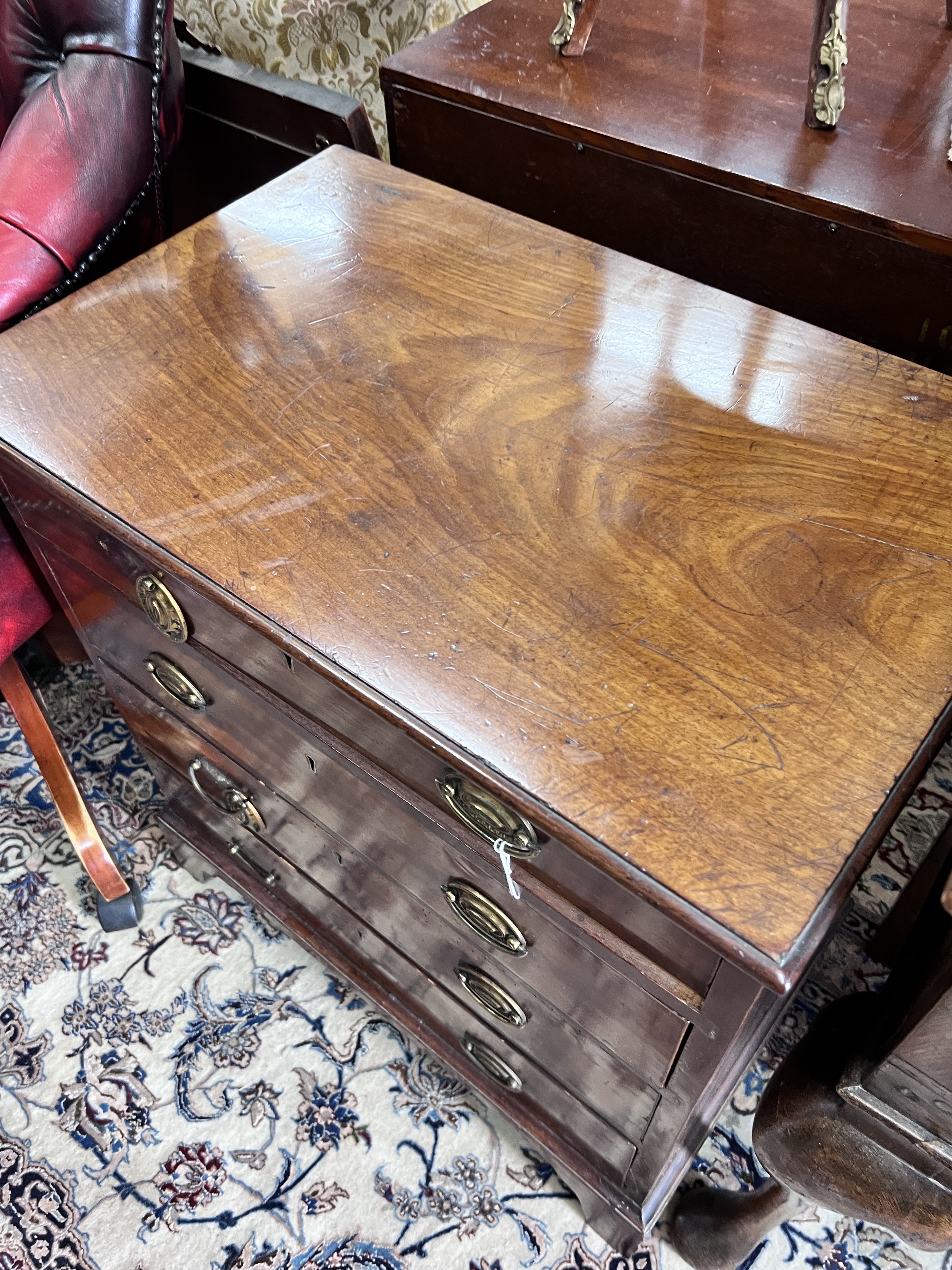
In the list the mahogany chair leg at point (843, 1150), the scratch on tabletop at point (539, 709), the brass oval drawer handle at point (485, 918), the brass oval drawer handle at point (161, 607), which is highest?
the scratch on tabletop at point (539, 709)

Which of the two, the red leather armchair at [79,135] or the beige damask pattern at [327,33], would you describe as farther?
the beige damask pattern at [327,33]

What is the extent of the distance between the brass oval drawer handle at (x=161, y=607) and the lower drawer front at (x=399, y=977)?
33 cm

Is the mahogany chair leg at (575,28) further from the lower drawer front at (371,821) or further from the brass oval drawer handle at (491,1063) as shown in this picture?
the brass oval drawer handle at (491,1063)

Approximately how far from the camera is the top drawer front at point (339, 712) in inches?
19.6

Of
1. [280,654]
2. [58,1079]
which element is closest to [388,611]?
[280,654]

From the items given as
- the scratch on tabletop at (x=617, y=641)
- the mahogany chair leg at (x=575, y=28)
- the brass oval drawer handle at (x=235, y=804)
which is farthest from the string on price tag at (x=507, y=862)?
the mahogany chair leg at (x=575, y=28)

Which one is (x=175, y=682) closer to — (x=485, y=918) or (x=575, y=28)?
(x=485, y=918)

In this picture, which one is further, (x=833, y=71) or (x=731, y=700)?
(x=833, y=71)

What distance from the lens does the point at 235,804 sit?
891 mm

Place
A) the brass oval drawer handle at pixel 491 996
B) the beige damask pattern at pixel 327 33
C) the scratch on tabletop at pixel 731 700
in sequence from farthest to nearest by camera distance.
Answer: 1. the beige damask pattern at pixel 327 33
2. the brass oval drawer handle at pixel 491 996
3. the scratch on tabletop at pixel 731 700

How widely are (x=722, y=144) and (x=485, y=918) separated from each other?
662mm

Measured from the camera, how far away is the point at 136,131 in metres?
0.96

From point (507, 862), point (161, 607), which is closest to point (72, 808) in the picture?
point (161, 607)

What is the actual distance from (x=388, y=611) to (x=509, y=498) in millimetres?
118
